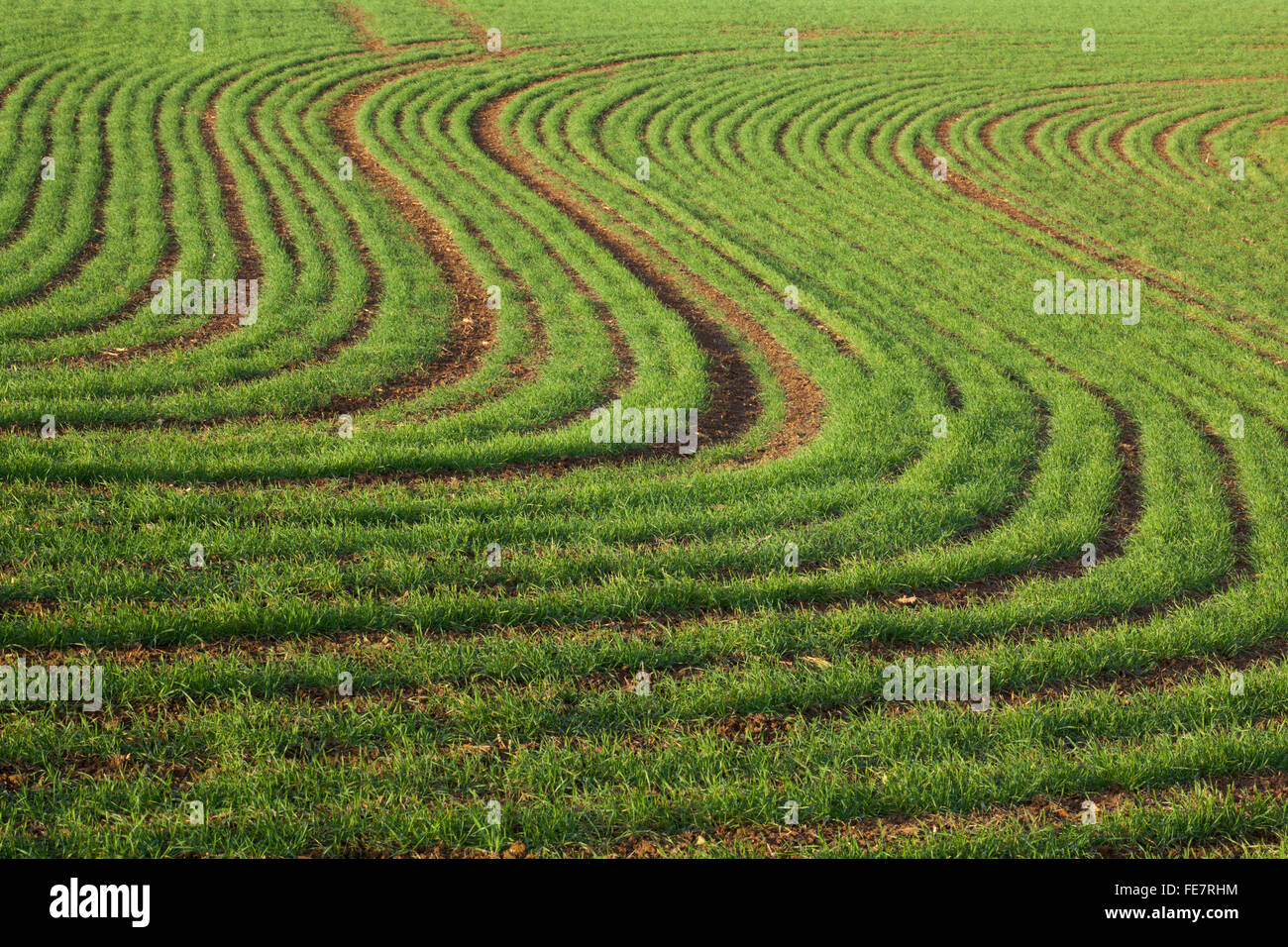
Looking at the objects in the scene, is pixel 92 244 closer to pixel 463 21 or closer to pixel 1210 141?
pixel 463 21

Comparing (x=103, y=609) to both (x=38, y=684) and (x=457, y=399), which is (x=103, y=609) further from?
(x=457, y=399)

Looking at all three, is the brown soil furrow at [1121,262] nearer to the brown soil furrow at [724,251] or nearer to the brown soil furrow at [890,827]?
the brown soil furrow at [724,251]

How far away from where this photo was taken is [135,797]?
436cm

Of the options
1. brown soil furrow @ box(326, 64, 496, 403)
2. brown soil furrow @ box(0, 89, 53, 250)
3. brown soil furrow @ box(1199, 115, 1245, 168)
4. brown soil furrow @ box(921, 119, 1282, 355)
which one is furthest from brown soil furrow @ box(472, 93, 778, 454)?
brown soil furrow @ box(1199, 115, 1245, 168)

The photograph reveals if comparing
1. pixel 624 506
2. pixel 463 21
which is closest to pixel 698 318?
pixel 624 506

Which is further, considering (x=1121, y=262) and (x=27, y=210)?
(x=1121, y=262)

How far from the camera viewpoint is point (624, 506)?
25.3ft

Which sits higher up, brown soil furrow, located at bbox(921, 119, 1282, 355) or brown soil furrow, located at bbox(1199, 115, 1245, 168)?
brown soil furrow, located at bbox(1199, 115, 1245, 168)

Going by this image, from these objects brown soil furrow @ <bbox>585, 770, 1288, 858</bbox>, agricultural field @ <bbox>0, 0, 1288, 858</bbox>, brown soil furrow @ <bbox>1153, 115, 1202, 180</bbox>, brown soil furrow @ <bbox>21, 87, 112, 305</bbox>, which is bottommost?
brown soil furrow @ <bbox>585, 770, 1288, 858</bbox>

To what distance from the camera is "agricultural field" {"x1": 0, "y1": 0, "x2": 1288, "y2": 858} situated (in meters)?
4.71

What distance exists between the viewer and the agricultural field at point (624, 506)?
471 cm

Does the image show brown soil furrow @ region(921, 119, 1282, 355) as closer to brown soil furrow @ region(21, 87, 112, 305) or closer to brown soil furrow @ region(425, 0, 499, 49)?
brown soil furrow @ region(21, 87, 112, 305)

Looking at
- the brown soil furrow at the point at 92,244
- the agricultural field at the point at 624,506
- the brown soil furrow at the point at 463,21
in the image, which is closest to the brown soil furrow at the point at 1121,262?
the agricultural field at the point at 624,506

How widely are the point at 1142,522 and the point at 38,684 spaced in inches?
320
